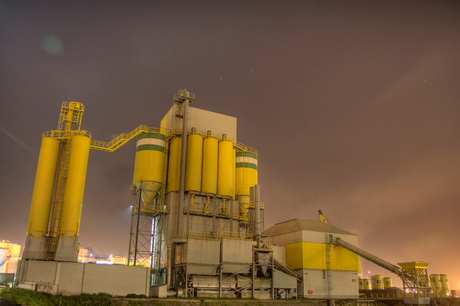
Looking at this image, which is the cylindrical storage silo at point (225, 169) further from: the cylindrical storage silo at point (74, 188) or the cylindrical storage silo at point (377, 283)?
the cylindrical storage silo at point (377, 283)

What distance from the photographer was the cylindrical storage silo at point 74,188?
40.2 meters

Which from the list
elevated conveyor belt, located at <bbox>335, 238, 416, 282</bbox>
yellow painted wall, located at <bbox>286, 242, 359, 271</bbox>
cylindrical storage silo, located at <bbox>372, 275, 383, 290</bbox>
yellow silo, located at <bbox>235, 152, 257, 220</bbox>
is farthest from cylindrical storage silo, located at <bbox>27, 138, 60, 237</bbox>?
cylindrical storage silo, located at <bbox>372, 275, 383, 290</bbox>

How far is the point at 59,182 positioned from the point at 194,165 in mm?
16962

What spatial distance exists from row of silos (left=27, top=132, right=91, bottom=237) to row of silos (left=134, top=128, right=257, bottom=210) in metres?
8.40

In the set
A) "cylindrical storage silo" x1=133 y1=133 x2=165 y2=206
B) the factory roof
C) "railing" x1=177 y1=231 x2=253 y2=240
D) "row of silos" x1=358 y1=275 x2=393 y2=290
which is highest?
"cylindrical storage silo" x1=133 y1=133 x2=165 y2=206

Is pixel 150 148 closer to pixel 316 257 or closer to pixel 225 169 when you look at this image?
pixel 225 169

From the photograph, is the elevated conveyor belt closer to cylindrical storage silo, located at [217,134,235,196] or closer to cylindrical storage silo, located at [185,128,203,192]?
cylindrical storage silo, located at [217,134,235,196]

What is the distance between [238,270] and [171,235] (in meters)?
9.58

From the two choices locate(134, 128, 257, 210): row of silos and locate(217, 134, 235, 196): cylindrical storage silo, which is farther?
locate(217, 134, 235, 196): cylindrical storage silo

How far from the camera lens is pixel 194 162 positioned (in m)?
51.1

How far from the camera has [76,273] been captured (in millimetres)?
36594

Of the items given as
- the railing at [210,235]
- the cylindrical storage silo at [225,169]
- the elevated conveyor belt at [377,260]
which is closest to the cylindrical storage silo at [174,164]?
the cylindrical storage silo at [225,169]

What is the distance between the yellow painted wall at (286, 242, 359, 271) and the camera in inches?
2108

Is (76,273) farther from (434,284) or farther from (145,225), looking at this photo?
(434,284)
